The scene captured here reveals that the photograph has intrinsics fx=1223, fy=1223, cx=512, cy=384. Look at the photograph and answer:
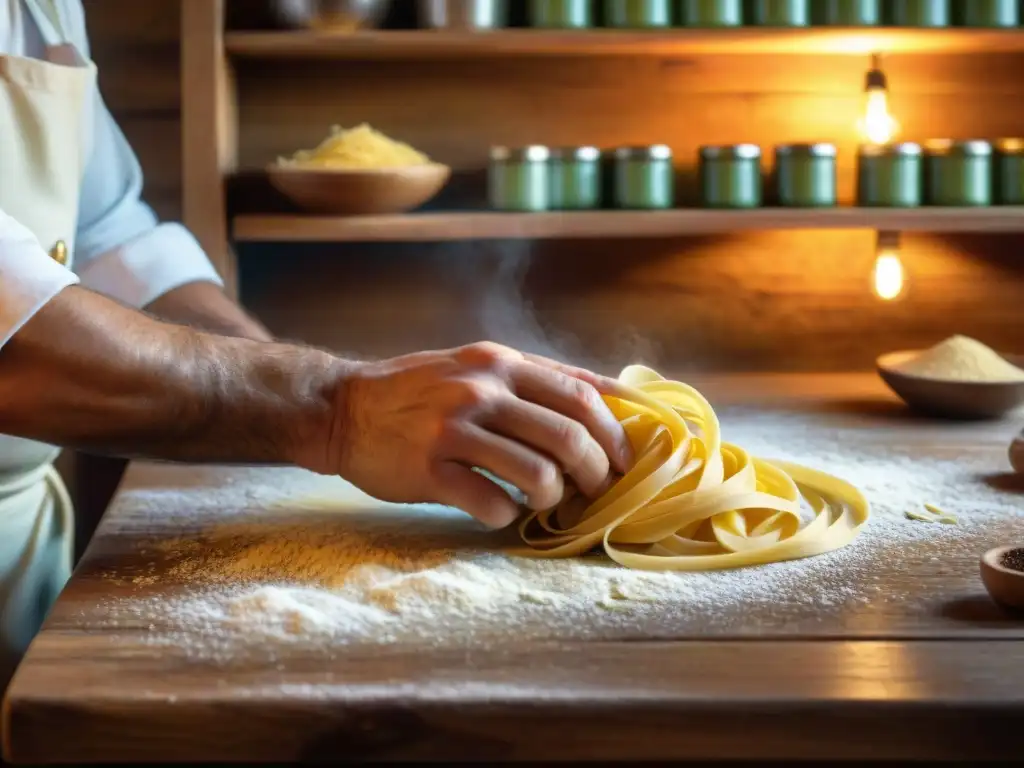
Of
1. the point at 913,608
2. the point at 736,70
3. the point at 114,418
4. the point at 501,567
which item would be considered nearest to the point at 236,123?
the point at 736,70

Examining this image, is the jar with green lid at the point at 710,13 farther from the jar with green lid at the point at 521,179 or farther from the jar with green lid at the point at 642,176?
the jar with green lid at the point at 521,179

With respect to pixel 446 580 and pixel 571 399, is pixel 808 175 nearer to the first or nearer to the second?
pixel 571 399

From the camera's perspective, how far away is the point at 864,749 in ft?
2.58

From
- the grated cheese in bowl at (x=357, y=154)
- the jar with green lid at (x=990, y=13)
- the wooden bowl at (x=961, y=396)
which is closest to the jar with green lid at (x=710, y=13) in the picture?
the jar with green lid at (x=990, y=13)

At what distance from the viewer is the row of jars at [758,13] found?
6.28ft

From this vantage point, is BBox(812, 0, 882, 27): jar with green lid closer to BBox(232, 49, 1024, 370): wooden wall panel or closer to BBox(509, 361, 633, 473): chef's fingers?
BBox(232, 49, 1024, 370): wooden wall panel

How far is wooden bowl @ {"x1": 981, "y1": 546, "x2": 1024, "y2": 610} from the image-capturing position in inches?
36.4

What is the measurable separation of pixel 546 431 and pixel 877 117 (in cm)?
125

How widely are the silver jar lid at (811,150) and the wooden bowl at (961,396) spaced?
42 centimetres

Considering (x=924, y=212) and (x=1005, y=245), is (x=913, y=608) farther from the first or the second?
(x=1005, y=245)

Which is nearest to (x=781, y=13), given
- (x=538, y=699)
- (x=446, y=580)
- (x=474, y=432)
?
(x=474, y=432)

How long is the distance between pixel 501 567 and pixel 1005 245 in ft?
4.91

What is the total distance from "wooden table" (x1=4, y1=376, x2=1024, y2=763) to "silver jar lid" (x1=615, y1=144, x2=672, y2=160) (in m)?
1.16

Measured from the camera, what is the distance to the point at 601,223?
6.28 feet
